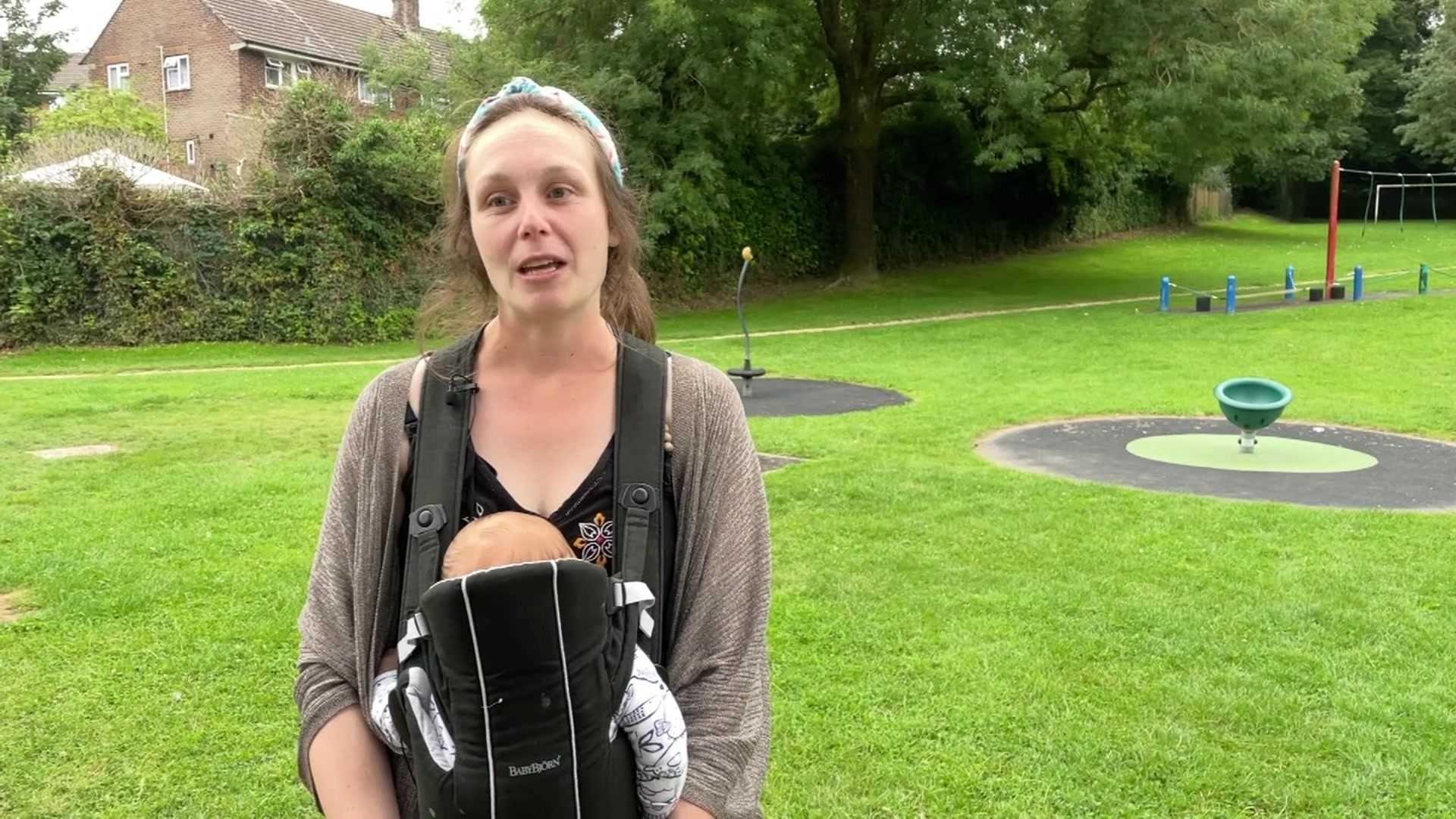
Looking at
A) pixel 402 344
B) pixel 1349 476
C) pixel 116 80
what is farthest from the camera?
pixel 116 80

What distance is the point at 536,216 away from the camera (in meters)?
1.61

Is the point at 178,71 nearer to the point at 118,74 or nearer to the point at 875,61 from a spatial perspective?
the point at 118,74

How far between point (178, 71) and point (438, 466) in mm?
37819

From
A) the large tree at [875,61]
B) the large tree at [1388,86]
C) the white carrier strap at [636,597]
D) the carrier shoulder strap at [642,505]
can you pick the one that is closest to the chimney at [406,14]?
the large tree at [875,61]

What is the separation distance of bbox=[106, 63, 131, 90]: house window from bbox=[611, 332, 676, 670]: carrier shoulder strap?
132ft

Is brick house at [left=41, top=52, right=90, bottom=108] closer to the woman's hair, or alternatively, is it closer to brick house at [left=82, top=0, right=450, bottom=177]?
brick house at [left=82, top=0, right=450, bottom=177]

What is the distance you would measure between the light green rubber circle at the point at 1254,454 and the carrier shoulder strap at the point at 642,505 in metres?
7.02

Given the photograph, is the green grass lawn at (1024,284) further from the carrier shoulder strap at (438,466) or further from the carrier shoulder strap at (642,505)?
the carrier shoulder strap at (642,505)

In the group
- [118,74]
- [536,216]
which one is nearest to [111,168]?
[536,216]

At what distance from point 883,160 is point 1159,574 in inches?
888

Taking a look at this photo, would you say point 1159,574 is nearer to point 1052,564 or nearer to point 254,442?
point 1052,564

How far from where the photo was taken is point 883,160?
26984mm

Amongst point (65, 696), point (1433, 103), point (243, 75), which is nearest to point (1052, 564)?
point (65, 696)

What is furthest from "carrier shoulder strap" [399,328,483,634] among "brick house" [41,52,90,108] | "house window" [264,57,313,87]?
"brick house" [41,52,90,108]
